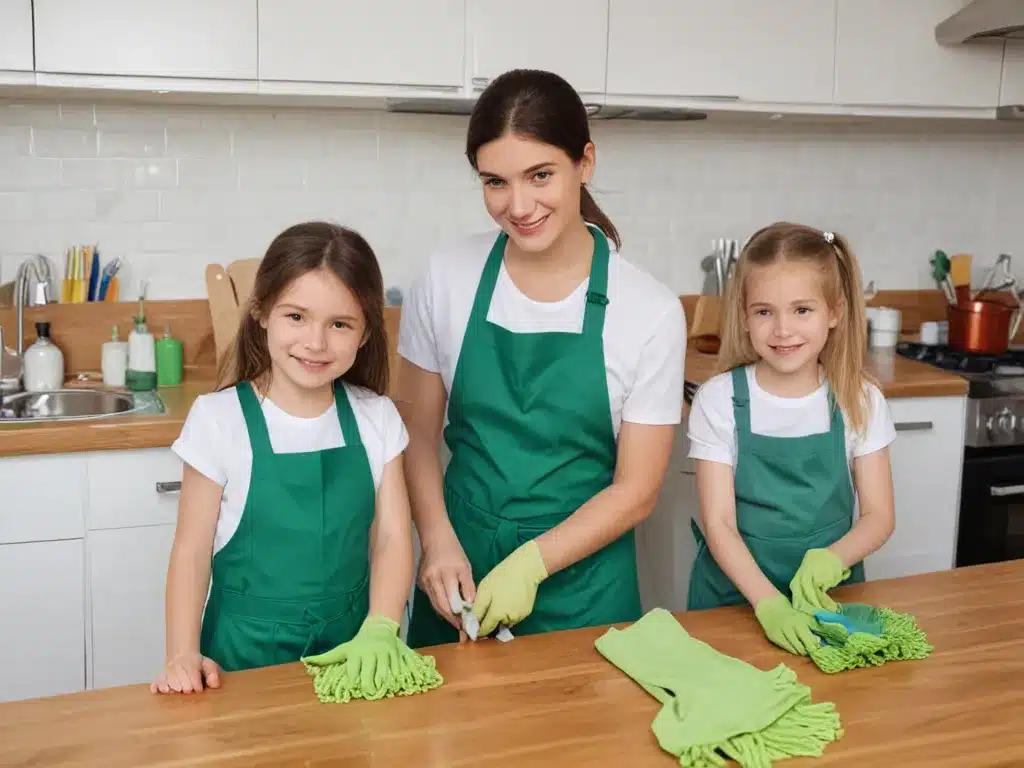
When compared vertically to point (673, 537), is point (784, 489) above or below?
above

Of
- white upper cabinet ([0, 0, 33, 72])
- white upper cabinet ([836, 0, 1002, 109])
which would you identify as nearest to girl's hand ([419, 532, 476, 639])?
white upper cabinet ([0, 0, 33, 72])

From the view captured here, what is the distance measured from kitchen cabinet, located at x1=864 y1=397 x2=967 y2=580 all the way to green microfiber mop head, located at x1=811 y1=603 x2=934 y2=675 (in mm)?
1504

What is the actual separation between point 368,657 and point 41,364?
1765 mm

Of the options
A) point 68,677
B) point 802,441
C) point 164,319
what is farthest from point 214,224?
point 802,441

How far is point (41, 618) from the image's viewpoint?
2445mm

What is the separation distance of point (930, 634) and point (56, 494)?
5.63ft

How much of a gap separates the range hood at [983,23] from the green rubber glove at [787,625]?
1953mm

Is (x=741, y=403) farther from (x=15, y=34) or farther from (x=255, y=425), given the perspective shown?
(x=15, y=34)

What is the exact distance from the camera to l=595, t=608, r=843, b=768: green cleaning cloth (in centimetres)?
118

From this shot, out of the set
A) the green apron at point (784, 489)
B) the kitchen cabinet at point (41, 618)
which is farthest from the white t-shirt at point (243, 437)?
the kitchen cabinet at point (41, 618)

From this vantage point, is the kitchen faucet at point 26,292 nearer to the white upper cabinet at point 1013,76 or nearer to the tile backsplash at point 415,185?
the tile backsplash at point 415,185

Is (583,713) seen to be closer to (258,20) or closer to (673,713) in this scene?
(673,713)

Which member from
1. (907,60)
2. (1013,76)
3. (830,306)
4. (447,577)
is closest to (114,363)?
(447,577)

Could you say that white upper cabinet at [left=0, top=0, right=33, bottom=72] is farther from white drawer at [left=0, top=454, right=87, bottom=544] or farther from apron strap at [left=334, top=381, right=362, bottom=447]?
apron strap at [left=334, top=381, right=362, bottom=447]
